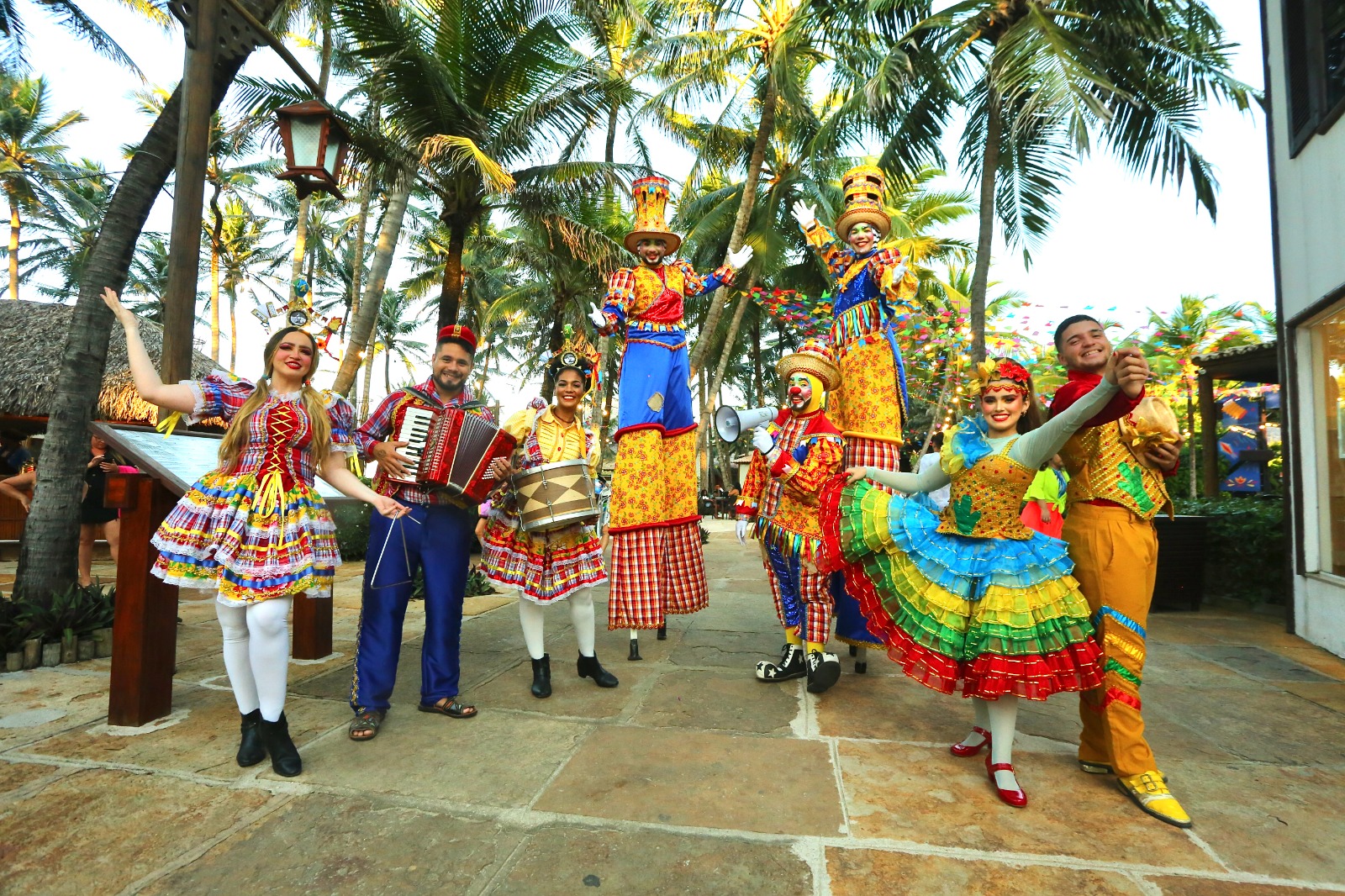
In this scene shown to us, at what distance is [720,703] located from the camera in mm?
3604

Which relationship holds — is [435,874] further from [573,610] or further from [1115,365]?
[1115,365]

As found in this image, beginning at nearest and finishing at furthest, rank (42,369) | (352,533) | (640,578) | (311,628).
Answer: (640,578) < (311,628) < (352,533) < (42,369)

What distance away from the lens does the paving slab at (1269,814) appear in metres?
2.14

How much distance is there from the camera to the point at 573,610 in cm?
396

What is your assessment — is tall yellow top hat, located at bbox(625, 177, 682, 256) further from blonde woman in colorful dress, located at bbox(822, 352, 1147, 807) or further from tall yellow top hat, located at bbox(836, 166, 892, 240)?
blonde woman in colorful dress, located at bbox(822, 352, 1147, 807)

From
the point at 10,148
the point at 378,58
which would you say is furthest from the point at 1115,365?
the point at 10,148

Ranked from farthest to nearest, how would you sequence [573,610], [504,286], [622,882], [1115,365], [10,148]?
[504,286] < [10,148] < [573,610] < [1115,365] < [622,882]

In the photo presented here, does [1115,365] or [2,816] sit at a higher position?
[1115,365]

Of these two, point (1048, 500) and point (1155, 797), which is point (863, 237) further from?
point (1155, 797)

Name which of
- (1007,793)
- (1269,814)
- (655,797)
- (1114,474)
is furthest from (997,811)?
A: (1114,474)

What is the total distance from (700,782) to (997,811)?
1.07m

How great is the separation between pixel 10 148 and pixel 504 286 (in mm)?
18275

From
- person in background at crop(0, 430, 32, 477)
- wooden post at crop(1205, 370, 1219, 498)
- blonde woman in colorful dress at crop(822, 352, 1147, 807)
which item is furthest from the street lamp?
wooden post at crop(1205, 370, 1219, 498)

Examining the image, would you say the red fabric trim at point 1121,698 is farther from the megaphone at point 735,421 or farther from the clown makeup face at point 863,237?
the clown makeup face at point 863,237
